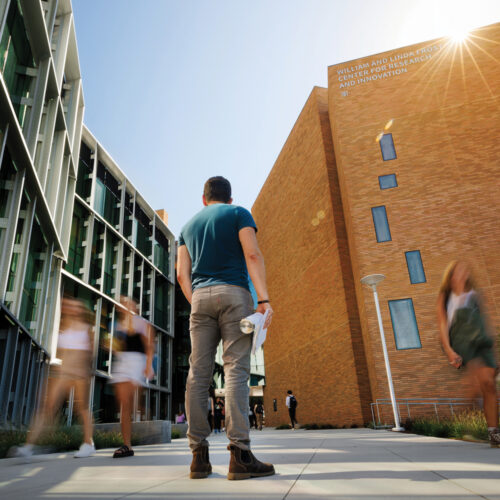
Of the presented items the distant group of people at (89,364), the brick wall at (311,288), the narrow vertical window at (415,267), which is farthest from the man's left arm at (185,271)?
the brick wall at (311,288)

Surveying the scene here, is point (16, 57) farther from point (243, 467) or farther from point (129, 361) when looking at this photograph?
point (243, 467)

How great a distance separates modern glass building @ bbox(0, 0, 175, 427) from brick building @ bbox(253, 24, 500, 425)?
9.58 metres

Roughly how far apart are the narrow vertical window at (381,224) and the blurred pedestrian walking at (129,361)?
Answer: 14.7 m

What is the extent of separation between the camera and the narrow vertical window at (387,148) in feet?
62.5

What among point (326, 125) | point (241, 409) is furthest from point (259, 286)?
point (326, 125)

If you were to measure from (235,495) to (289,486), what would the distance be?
35 cm

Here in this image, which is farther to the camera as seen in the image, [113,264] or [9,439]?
[113,264]

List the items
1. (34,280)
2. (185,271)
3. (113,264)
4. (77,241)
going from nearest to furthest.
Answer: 1. (185,271)
2. (34,280)
3. (77,241)
4. (113,264)

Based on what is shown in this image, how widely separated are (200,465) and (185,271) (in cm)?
133

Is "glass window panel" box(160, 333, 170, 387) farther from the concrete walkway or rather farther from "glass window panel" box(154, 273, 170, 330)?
the concrete walkway

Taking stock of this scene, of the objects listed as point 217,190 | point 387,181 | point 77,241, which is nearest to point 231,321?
point 217,190

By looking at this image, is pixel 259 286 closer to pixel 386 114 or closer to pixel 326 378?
pixel 326 378

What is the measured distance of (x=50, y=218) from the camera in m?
11.1

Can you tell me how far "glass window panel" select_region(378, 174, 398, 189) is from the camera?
60.6 ft
